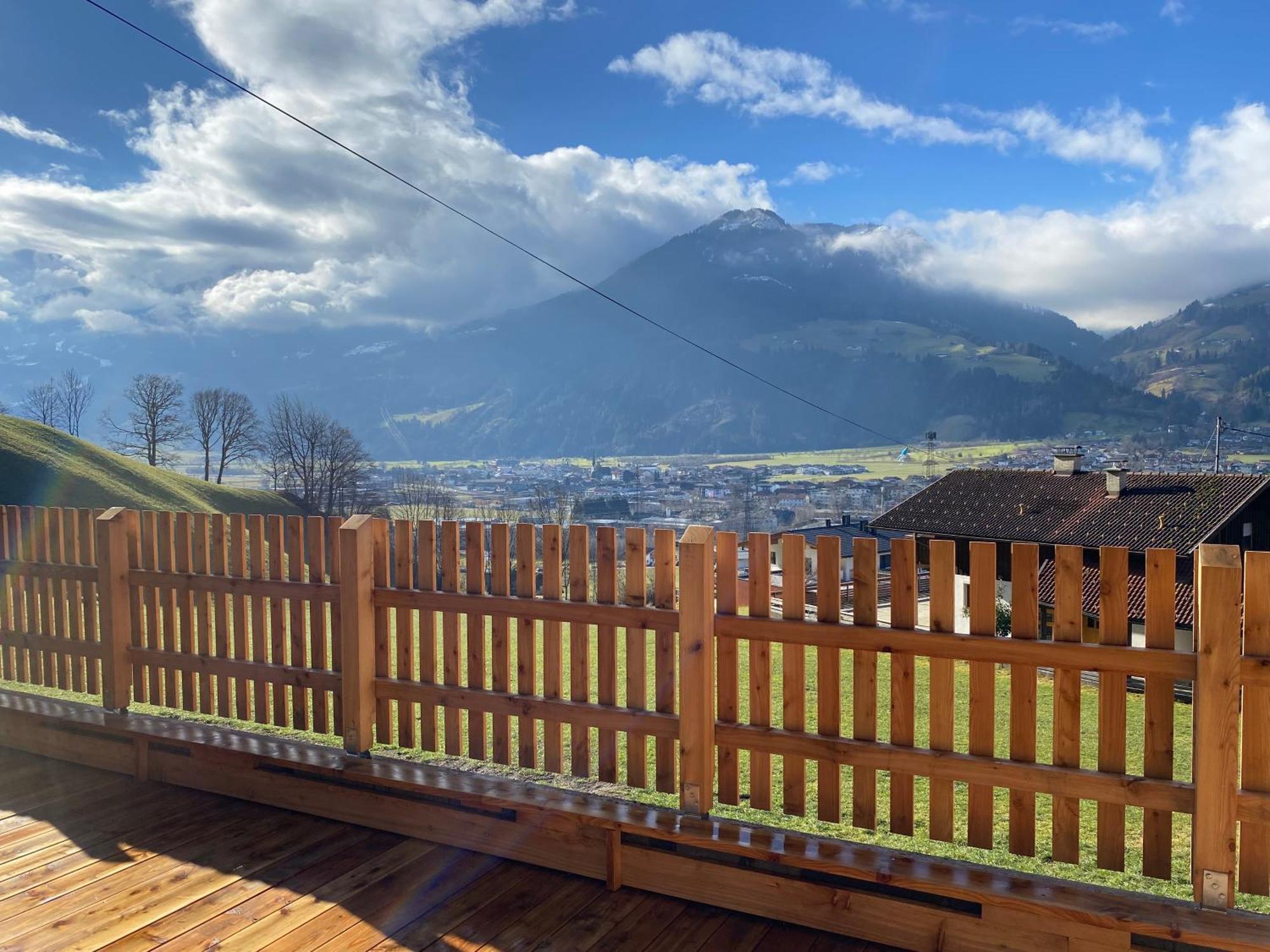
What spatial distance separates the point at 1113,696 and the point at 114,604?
15.9ft

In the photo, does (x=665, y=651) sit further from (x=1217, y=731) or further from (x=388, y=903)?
(x=1217, y=731)

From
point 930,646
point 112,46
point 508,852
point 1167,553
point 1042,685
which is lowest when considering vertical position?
point 1042,685

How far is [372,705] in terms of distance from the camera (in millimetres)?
3768

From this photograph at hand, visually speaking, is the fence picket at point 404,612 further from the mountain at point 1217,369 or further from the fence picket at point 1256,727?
the mountain at point 1217,369

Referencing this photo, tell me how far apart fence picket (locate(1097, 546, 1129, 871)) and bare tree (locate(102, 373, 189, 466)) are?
186 feet

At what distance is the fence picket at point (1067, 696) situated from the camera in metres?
2.56

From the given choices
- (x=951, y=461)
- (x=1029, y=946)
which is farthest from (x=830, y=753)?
(x=951, y=461)

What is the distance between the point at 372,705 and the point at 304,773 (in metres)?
0.40

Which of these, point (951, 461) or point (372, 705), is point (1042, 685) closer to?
point (372, 705)

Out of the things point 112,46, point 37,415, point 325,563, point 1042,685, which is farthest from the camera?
point 37,415

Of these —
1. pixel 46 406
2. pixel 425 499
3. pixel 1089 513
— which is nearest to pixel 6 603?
pixel 1089 513

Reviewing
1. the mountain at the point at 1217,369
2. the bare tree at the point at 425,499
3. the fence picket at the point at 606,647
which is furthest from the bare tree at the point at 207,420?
the mountain at the point at 1217,369

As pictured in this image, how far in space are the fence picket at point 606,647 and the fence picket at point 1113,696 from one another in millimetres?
1676

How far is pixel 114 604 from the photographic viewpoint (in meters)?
4.45
